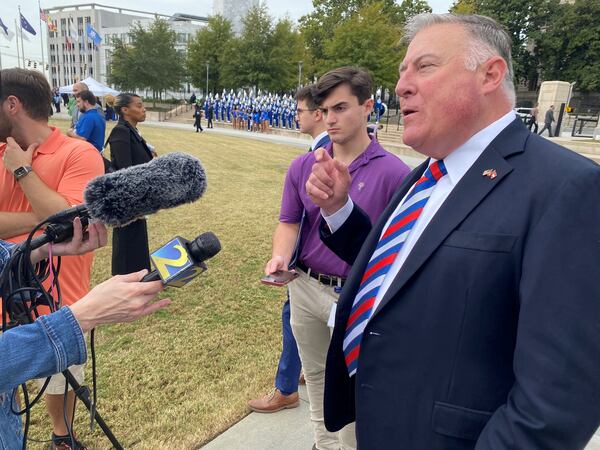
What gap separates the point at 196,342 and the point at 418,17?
3.33 m

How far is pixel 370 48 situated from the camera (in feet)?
118

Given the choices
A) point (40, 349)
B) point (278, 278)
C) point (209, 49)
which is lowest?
point (278, 278)

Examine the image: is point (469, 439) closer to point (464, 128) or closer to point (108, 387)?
point (464, 128)

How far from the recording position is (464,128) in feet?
4.49

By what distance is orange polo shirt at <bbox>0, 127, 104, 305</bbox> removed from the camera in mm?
2281

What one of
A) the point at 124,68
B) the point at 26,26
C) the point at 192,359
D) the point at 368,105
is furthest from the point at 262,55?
the point at 368,105

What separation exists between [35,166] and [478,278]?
2.27m

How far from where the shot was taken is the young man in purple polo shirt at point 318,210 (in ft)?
8.00

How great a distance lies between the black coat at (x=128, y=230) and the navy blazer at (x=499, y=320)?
361 centimetres

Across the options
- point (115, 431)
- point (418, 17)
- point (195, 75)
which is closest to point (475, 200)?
point (418, 17)

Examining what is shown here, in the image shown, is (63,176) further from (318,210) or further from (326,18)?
(326,18)

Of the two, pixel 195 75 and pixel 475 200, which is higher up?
pixel 195 75

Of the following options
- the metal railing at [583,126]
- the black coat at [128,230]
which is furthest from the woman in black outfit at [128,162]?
the metal railing at [583,126]

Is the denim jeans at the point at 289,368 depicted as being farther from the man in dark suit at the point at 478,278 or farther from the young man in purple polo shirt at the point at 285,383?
the man in dark suit at the point at 478,278
